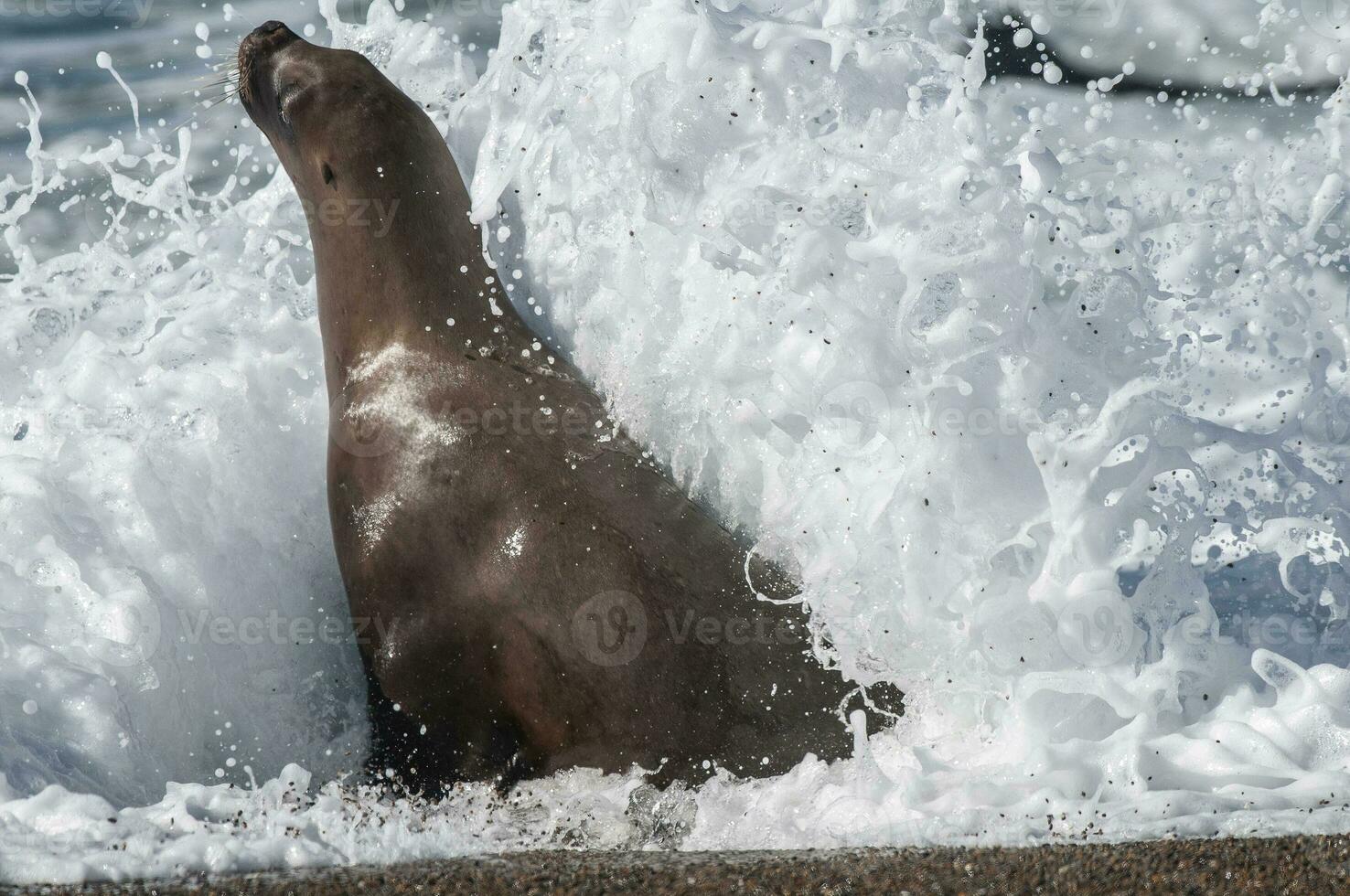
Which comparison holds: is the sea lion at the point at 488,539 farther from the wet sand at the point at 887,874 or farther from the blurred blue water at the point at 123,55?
the blurred blue water at the point at 123,55

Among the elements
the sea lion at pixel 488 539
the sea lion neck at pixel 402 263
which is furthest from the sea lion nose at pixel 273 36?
the sea lion neck at pixel 402 263

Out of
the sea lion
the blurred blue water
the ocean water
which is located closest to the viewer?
the ocean water

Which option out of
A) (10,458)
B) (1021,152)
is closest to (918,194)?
(1021,152)

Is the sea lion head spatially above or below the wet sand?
above

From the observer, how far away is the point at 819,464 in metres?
3.58

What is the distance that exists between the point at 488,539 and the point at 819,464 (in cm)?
93

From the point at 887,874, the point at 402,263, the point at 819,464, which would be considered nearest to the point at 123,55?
the point at 402,263

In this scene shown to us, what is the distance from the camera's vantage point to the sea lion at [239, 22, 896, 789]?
3.29 m

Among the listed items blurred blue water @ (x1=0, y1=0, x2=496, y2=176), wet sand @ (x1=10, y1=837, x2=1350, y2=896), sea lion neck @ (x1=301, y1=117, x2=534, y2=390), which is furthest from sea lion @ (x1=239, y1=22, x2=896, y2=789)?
blurred blue water @ (x1=0, y1=0, x2=496, y2=176)

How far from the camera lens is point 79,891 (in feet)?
7.72

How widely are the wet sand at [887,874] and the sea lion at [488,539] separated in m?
0.78

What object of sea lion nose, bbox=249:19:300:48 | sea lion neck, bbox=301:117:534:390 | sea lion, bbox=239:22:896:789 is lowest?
sea lion, bbox=239:22:896:789

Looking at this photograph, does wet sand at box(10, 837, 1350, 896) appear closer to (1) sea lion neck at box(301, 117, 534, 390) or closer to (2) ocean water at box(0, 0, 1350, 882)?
(2) ocean water at box(0, 0, 1350, 882)

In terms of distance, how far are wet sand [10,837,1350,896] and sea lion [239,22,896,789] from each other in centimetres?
78
